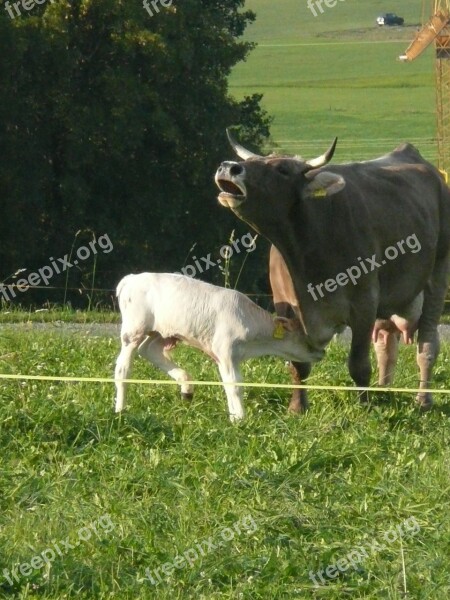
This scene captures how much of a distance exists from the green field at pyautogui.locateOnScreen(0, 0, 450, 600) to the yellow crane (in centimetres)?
3599

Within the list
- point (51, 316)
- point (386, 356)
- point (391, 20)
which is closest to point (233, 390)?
point (386, 356)

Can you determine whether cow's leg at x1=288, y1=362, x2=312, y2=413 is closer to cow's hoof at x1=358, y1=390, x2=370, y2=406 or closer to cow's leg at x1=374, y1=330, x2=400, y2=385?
cow's hoof at x1=358, y1=390, x2=370, y2=406

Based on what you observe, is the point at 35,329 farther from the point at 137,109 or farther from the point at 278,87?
the point at 278,87

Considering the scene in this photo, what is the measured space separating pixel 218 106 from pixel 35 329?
18163mm

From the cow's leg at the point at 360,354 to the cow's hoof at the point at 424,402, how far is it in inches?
15.1

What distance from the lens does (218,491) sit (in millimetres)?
7203

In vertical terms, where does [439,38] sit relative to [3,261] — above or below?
above

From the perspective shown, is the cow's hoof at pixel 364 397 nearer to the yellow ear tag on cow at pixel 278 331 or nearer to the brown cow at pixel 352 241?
the brown cow at pixel 352 241

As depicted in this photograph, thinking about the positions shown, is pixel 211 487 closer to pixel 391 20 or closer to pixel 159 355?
pixel 159 355

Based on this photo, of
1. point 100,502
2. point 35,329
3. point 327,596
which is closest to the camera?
point 327,596

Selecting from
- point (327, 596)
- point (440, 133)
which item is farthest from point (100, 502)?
point (440, 133)

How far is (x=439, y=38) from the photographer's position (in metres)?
48.3

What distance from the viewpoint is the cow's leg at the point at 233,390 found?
8.70 meters

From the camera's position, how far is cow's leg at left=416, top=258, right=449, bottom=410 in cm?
1028
